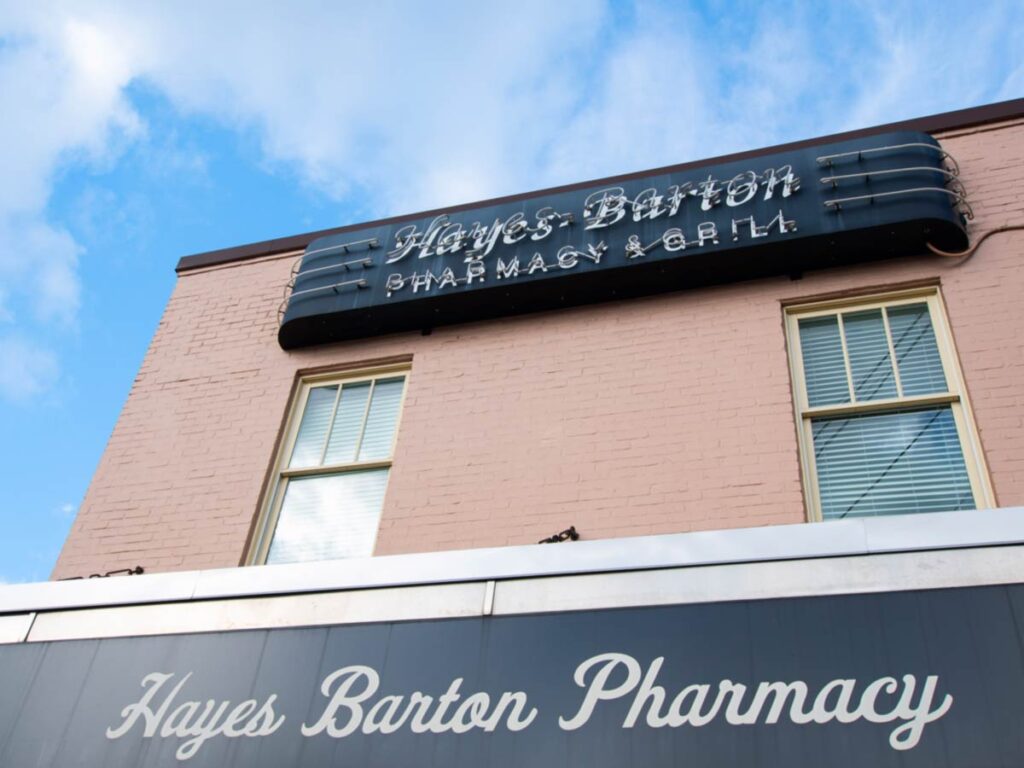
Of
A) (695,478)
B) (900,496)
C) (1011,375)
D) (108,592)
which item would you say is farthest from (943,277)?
(108,592)

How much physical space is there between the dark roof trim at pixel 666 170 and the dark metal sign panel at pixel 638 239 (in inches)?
9.6

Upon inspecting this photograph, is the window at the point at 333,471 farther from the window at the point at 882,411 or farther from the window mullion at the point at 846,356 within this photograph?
the window mullion at the point at 846,356

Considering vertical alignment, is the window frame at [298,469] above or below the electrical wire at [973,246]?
below

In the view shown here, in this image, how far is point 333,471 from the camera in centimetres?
779

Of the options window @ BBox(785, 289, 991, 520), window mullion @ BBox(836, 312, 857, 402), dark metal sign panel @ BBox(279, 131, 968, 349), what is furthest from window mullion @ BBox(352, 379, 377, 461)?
window mullion @ BBox(836, 312, 857, 402)

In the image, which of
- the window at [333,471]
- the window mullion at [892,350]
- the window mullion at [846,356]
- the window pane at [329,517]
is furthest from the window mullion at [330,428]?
the window mullion at [892,350]

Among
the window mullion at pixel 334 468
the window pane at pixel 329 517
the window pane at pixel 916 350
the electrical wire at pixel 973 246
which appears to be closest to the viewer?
the window pane at pixel 916 350

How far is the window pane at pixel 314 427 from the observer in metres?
7.97

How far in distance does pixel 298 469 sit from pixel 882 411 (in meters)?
4.43

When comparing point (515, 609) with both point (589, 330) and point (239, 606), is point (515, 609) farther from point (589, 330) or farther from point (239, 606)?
point (589, 330)

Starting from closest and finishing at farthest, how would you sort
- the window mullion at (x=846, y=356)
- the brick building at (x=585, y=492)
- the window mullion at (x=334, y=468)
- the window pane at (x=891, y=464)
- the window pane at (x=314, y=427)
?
the brick building at (x=585, y=492) → the window pane at (x=891, y=464) → the window mullion at (x=846, y=356) → the window mullion at (x=334, y=468) → the window pane at (x=314, y=427)

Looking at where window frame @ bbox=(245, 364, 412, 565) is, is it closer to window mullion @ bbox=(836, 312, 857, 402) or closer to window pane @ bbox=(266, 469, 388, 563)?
window pane @ bbox=(266, 469, 388, 563)

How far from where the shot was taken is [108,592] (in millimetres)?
5957

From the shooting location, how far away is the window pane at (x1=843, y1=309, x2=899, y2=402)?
688 cm
